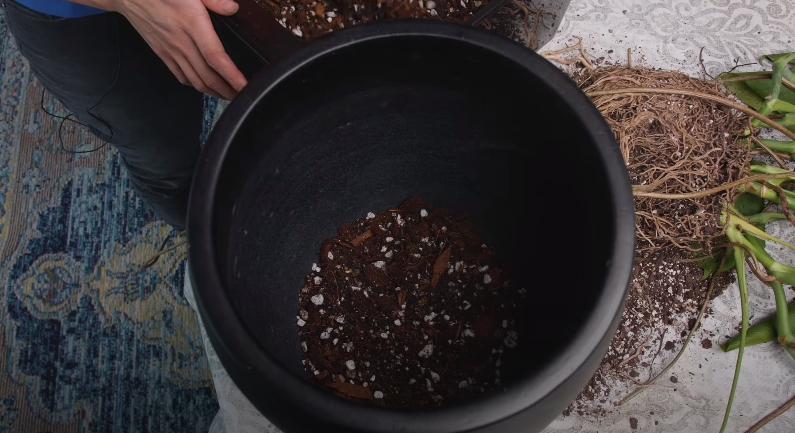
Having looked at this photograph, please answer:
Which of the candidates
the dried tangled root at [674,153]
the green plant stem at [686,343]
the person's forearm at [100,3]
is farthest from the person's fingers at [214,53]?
the green plant stem at [686,343]

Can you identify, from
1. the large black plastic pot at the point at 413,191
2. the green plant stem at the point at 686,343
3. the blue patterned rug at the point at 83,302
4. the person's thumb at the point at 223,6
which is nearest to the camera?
the large black plastic pot at the point at 413,191

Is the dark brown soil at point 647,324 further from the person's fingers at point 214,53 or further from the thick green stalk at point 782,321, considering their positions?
the person's fingers at point 214,53

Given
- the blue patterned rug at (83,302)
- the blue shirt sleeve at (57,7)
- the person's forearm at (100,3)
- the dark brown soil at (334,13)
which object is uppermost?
the person's forearm at (100,3)

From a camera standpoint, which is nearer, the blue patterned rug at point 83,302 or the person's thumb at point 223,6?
the person's thumb at point 223,6

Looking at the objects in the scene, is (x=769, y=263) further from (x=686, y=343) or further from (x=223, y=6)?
(x=223, y=6)

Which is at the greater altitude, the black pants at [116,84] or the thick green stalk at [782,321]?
the black pants at [116,84]

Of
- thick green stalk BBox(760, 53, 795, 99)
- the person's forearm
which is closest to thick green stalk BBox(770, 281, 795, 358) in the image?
thick green stalk BBox(760, 53, 795, 99)
